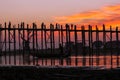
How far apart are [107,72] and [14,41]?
19.4m

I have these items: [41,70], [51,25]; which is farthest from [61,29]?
[41,70]

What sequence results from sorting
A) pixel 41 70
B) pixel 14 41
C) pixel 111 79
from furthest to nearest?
1. pixel 14 41
2. pixel 41 70
3. pixel 111 79

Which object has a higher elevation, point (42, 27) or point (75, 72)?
point (42, 27)

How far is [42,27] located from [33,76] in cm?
1394

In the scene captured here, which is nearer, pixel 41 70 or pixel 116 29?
pixel 41 70

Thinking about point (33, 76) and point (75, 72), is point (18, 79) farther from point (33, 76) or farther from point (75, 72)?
point (75, 72)

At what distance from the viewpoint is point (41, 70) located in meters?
17.9

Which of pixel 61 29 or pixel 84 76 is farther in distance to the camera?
pixel 61 29

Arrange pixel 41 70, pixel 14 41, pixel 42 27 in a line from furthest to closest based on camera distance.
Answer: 1. pixel 14 41
2. pixel 42 27
3. pixel 41 70

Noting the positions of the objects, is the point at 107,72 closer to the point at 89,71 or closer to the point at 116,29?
the point at 89,71

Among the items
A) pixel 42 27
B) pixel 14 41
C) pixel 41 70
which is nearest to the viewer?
pixel 41 70

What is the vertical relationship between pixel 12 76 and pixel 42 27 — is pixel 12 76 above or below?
below

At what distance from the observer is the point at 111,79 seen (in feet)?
54.5

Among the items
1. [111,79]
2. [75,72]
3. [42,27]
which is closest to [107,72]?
[111,79]
